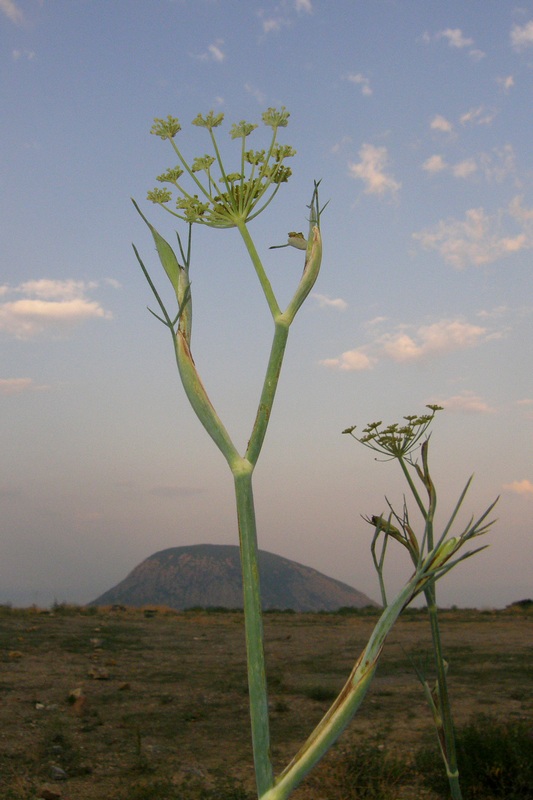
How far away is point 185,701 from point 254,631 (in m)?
8.84

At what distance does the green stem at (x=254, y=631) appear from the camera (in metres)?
1.54

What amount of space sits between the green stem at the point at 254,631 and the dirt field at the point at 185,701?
53.2 inches

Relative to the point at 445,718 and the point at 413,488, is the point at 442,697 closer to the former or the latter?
the point at 445,718

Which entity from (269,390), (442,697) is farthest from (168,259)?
(442,697)

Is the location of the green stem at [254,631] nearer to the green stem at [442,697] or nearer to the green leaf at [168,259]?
the green leaf at [168,259]

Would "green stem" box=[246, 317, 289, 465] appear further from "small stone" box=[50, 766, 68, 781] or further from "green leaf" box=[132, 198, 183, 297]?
"small stone" box=[50, 766, 68, 781]

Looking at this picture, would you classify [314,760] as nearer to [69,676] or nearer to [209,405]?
[209,405]

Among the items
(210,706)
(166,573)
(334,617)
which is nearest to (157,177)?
(210,706)

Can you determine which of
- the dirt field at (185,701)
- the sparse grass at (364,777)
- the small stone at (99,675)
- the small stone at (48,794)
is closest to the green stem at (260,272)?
the dirt field at (185,701)

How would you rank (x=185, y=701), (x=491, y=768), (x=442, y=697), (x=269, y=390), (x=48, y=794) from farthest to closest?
(x=185, y=701) → (x=491, y=768) → (x=48, y=794) → (x=442, y=697) → (x=269, y=390)

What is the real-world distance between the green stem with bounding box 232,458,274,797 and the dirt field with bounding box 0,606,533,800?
4.43ft

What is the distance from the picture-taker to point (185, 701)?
941 centimetres

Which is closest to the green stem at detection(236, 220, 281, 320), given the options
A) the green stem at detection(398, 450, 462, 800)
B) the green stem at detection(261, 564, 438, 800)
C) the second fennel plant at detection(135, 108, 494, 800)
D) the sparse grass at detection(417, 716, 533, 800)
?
the second fennel plant at detection(135, 108, 494, 800)

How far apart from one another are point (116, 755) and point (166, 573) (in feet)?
218
